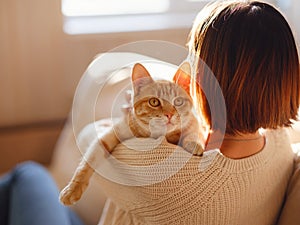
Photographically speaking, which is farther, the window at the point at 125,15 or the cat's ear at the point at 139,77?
the window at the point at 125,15

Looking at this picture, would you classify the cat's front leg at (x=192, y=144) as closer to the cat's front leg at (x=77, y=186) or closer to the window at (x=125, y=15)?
the cat's front leg at (x=77, y=186)

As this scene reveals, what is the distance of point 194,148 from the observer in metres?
0.99

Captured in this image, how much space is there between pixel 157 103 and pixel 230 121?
137 millimetres

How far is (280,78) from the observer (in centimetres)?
99

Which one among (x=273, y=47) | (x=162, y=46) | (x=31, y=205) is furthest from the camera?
(x=31, y=205)

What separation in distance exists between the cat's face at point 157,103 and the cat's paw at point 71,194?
0.55 ft

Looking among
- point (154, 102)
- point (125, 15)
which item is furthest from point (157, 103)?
point (125, 15)

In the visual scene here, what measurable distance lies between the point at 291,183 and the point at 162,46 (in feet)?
1.25

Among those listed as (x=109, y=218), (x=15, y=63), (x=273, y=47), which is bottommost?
(x=15, y=63)

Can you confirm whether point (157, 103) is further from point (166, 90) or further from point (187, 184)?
point (187, 184)

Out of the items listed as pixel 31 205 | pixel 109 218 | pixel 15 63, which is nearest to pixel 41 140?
pixel 15 63

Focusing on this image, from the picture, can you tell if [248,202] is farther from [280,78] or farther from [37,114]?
[37,114]

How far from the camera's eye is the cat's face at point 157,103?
993 millimetres

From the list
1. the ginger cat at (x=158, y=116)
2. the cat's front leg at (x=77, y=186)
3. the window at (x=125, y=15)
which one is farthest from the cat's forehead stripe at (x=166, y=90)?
the window at (x=125, y=15)
